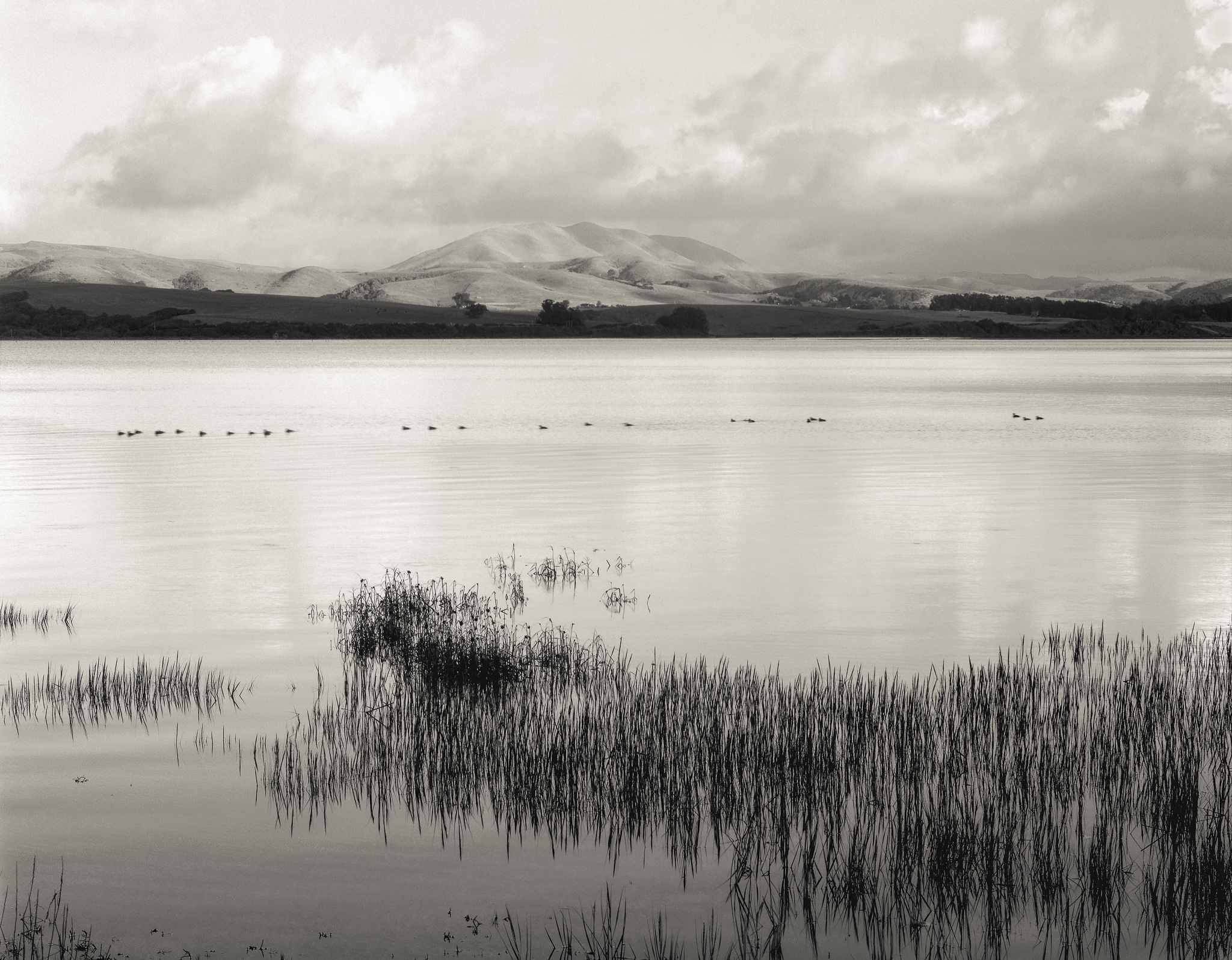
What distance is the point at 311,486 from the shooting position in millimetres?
32000

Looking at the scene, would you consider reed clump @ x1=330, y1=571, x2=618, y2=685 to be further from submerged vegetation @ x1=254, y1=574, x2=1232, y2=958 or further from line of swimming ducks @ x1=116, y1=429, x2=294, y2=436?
line of swimming ducks @ x1=116, y1=429, x2=294, y2=436

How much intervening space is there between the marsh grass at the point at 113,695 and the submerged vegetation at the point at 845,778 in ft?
3.60

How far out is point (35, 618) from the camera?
16047 mm

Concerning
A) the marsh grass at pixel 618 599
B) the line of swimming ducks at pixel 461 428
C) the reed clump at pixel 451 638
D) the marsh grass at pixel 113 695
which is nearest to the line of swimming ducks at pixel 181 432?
the line of swimming ducks at pixel 461 428

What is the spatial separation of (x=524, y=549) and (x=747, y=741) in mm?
11233

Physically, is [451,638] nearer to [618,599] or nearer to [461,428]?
[618,599]

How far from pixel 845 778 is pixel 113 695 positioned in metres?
6.64

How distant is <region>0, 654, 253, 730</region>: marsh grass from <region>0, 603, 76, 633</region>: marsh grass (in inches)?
101

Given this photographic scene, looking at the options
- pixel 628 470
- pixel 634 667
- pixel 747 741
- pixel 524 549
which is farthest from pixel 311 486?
pixel 747 741

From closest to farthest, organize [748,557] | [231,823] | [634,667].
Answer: [231,823] → [634,667] → [748,557]

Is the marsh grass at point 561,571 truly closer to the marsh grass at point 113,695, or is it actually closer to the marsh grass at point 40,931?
the marsh grass at point 113,695

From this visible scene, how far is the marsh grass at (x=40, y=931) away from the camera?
7254mm

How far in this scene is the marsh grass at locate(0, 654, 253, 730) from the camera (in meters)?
11.8

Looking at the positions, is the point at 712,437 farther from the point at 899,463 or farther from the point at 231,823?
the point at 231,823
